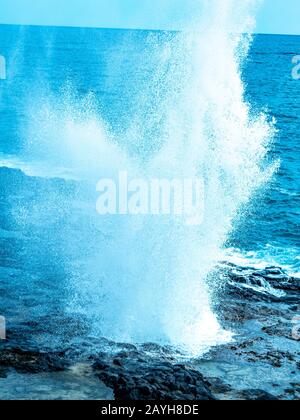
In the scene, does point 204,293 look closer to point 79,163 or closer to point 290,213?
point 290,213

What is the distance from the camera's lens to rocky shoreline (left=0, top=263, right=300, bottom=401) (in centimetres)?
1727

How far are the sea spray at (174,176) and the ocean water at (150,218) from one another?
7 centimetres

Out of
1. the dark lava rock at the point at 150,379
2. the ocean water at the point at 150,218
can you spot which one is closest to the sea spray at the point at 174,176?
the ocean water at the point at 150,218

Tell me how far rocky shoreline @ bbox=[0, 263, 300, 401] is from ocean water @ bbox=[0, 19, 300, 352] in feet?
2.95

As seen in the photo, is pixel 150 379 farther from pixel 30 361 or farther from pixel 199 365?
pixel 30 361

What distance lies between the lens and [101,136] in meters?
44.1

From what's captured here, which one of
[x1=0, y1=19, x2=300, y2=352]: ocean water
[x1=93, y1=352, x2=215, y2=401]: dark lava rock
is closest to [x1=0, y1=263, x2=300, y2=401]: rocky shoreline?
[x1=93, y1=352, x2=215, y2=401]: dark lava rock

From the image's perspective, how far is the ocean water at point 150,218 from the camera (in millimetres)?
22391

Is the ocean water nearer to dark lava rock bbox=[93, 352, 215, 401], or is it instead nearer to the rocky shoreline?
the rocky shoreline

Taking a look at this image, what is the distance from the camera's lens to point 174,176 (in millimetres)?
31969

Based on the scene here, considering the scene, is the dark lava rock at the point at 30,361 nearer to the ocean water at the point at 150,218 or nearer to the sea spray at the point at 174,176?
the ocean water at the point at 150,218
